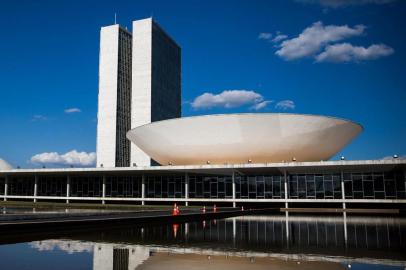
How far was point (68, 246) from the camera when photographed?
9.63 metres

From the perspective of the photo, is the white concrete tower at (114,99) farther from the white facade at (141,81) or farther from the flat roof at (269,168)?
the flat roof at (269,168)

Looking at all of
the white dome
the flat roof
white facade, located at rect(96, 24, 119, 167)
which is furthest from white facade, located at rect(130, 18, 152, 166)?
the flat roof

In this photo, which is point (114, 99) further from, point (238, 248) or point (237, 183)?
point (238, 248)

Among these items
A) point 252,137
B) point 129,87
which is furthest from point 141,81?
point 252,137

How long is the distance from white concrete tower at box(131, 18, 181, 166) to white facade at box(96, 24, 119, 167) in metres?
4.78

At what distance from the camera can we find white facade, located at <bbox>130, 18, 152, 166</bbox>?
9319 centimetres

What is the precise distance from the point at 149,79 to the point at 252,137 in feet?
196

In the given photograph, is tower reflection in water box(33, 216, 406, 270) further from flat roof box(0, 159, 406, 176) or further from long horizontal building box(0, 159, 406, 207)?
long horizontal building box(0, 159, 406, 207)

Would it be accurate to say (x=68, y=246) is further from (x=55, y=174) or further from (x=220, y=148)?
(x=55, y=174)

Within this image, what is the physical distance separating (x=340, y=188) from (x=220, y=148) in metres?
11.7

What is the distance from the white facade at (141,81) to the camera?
306ft

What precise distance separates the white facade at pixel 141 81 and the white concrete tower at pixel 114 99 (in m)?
3.84

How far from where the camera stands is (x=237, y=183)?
4116 centimetres

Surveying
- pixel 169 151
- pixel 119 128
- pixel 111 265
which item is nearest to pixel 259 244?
A: pixel 111 265
